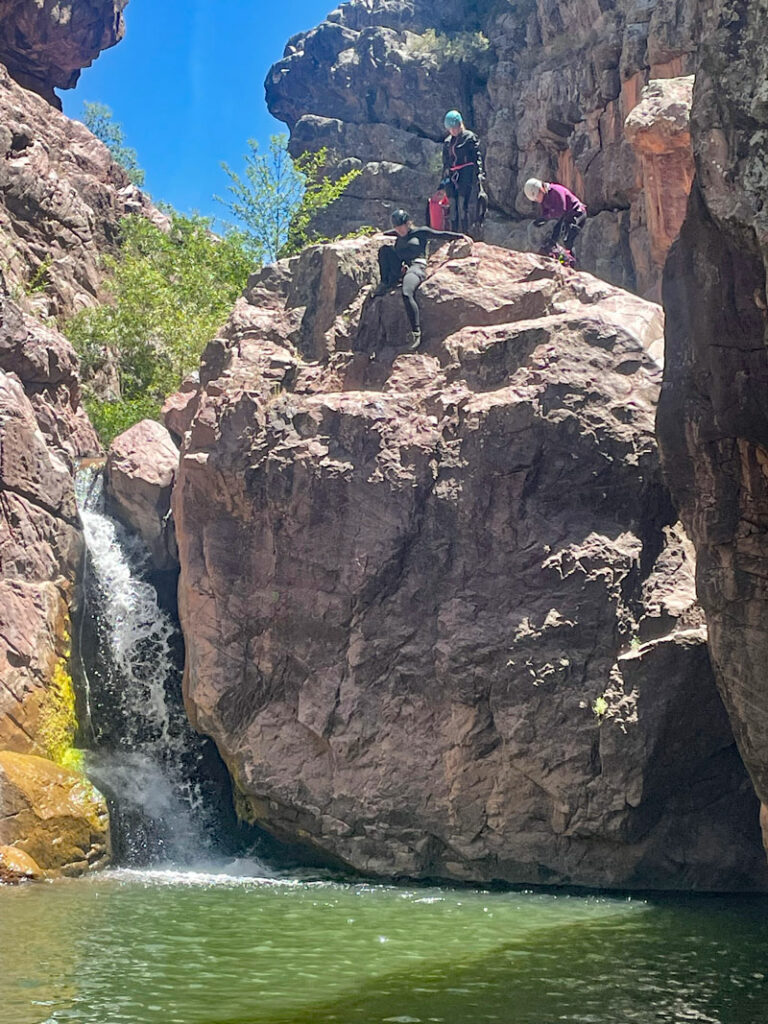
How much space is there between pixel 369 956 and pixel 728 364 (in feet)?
18.8

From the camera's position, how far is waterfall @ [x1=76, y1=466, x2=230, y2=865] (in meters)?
15.2

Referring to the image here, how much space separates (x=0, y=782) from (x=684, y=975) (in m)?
8.39

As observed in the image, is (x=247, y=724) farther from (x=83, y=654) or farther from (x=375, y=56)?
(x=375, y=56)

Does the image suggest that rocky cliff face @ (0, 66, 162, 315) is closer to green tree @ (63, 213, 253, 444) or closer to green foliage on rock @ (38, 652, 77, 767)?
green tree @ (63, 213, 253, 444)

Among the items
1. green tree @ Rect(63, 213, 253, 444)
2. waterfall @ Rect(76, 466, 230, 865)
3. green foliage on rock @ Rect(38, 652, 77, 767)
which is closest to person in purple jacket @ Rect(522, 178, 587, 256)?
waterfall @ Rect(76, 466, 230, 865)

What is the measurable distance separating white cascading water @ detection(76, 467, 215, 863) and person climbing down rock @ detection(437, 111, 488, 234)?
7.84 m

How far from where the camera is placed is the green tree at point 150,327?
27.8 meters

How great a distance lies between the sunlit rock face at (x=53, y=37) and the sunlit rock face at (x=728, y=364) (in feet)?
104

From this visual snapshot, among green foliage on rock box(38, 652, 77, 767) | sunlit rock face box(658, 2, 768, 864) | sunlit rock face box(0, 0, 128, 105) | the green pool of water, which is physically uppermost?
sunlit rock face box(0, 0, 128, 105)

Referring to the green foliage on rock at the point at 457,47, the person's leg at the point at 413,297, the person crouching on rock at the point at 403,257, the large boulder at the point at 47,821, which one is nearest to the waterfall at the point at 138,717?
the large boulder at the point at 47,821

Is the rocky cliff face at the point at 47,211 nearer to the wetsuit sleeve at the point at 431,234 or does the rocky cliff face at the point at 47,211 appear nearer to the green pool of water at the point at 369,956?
the wetsuit sleeve at the point at 431,234

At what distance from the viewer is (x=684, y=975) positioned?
358 inches

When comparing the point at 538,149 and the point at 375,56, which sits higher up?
the point at 375,56

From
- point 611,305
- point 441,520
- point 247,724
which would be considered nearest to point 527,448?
point 441,520
